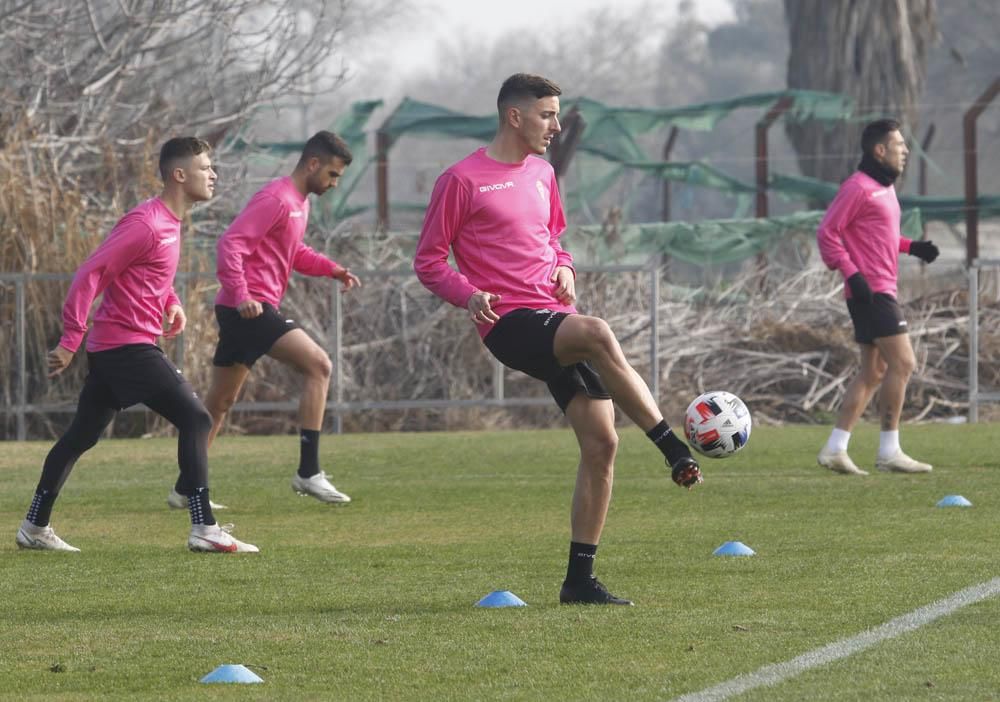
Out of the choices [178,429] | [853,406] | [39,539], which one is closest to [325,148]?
[178,429]

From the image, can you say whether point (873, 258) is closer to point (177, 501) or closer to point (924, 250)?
point (924, 250)

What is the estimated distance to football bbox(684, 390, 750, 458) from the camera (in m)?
7.50

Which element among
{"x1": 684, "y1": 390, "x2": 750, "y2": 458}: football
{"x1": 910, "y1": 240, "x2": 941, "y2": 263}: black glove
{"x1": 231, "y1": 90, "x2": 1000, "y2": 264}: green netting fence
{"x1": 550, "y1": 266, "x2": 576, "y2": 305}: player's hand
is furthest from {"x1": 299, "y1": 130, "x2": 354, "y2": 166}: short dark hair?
{"x1": 231, "y1": 90, "x2": 1000, "y2": 264}: green netting fence

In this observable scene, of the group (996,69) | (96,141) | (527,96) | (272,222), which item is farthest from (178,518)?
(996,69)

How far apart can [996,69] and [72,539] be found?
193ft

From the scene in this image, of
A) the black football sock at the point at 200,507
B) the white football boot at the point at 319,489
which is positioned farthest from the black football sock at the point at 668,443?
the white football boot at the point at 319,489

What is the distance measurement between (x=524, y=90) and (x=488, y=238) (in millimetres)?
593

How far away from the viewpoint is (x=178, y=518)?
11.3 meters

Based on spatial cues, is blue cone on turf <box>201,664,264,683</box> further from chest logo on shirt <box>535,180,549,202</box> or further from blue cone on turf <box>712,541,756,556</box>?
blue cone on turf <box>712,541,756,556</box>

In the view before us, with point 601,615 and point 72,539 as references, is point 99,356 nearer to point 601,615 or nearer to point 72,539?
point 72,539

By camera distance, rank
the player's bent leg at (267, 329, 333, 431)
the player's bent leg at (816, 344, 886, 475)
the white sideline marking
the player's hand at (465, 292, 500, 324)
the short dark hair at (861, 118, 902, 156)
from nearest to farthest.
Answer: the white sideline marking, the player's hand at (465, 292, 500, 324), the player's bent leg at (267, 329, 333, 431), the short dark hair at (861, 118, 902, 156), the player's bent leg at (816, 344, 886, 475)

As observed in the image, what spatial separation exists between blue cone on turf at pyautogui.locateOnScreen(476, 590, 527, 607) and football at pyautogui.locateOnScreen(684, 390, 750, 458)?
2.94 ft

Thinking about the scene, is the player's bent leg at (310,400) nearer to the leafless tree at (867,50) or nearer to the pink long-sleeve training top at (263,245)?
the pink long-sleeve training top at (263,245)

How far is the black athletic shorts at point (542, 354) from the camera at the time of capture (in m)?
7.30
